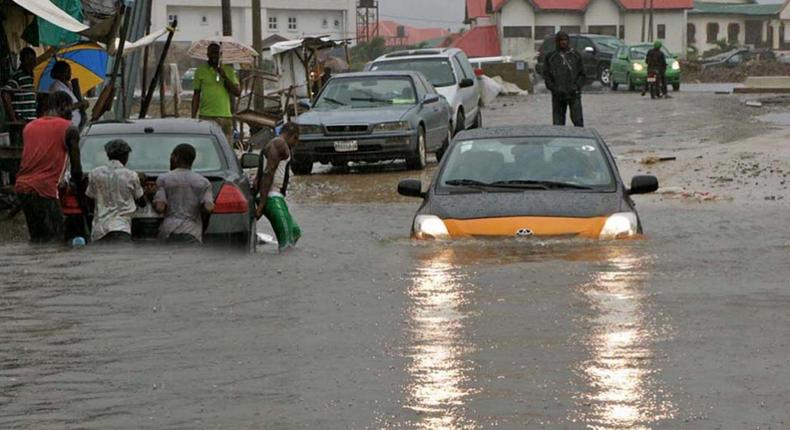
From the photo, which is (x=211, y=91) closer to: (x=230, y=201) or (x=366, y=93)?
(x=366, y=93)

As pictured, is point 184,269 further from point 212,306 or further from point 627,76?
point 627,76

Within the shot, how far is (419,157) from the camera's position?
25.5 m

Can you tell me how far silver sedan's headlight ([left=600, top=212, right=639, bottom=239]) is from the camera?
44.2ft

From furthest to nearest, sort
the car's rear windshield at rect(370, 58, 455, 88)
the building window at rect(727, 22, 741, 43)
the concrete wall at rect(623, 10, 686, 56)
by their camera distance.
Result: the building window at rect(727, 22, 741, 43)
the concrete wall at rect(623, 10, 686, 56)
the car's rear windshield at rect(370, 58, 455, 88)

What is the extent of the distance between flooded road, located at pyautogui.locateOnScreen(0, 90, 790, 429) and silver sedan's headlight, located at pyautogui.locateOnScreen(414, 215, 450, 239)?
128 mm

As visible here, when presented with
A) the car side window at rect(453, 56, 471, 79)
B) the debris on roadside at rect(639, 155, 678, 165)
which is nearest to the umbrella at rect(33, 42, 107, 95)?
the car side window at rect(453, 56, 471, 79)

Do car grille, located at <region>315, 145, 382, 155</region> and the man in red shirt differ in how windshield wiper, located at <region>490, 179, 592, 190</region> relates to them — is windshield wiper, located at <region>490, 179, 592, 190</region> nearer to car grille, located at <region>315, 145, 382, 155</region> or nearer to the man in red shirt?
the man in red shirt

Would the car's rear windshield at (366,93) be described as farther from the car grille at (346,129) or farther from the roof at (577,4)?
the roof at (577,4)

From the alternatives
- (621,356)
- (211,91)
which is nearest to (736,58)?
(211,91)


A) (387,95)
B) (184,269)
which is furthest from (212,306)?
(387,95)

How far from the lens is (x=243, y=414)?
823 cm

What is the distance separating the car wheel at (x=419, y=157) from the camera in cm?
2542

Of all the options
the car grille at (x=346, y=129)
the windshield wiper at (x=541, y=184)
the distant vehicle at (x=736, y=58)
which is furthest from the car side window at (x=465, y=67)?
the distant vehicle at (x=736, y=58)

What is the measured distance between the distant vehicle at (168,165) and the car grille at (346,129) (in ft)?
34.4
